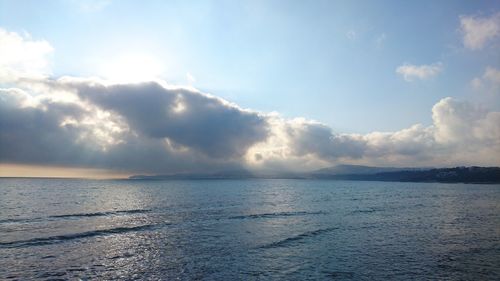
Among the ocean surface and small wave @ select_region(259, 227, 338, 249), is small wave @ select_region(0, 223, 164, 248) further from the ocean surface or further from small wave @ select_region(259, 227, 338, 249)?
small wave @ select_region(259, 227, 338, 249)

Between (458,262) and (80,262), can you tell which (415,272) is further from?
(80,262)

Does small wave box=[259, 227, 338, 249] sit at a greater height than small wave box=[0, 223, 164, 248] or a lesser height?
lesser

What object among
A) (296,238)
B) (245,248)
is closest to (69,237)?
(245,248)

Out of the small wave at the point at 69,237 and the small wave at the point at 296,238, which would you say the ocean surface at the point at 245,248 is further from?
the small wave at the point at 296,238

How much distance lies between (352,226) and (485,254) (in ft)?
77.0

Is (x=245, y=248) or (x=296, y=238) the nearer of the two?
(x=245, y=248)

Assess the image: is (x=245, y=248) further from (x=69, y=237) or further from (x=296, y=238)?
(x=69, y=237)

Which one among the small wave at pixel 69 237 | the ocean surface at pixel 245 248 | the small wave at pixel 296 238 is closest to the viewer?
the ocean surface at pixel 245 248

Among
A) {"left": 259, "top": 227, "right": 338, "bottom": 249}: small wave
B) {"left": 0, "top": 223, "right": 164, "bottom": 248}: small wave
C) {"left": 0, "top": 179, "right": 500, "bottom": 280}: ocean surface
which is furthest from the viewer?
{"left": 259, "top": 227, "right": 338, "bottom": 249}: small wave

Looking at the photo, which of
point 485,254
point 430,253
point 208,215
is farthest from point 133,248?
point 485,254

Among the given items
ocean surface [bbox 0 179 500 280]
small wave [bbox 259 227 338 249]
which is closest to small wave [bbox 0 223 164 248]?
ocean surface [bbox 0 179 500 280]

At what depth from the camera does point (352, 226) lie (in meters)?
63.8

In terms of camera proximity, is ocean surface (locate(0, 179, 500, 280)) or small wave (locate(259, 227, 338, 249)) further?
small wave (locate(259, 227, 338, 249))

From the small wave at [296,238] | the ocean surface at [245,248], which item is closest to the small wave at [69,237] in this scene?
the ocean surface at [245,248]
